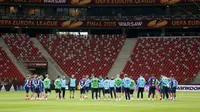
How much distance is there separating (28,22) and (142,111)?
66769 millimetres

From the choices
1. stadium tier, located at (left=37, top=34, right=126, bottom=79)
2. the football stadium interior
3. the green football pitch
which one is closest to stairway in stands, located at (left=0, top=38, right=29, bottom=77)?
the football stadium interior

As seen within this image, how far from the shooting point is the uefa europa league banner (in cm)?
9806

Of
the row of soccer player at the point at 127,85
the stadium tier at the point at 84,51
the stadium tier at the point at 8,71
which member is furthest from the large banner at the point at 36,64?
the row of soccer player at the point at 127,85

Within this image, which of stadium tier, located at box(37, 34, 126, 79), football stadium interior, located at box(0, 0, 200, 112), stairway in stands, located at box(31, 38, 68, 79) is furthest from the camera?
stadium tier, located at box(37, 34, 126, 79)

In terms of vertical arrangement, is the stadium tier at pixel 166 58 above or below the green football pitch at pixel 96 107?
below

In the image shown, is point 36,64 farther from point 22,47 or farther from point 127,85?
point 127,85

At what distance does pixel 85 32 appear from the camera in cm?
10600

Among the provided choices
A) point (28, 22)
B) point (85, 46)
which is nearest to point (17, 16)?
point (28, 22)

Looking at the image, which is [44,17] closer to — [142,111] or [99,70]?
[99,70]

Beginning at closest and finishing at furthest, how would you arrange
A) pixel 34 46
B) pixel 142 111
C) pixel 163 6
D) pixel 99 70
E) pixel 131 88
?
pixel 142 111 < pixel 131 88 < pixel 99 70 < pixel 34 46 < pixel 163 6

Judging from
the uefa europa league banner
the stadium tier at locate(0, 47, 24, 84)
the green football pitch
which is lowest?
the stadium tier at locate(0, 47, 24, 84)

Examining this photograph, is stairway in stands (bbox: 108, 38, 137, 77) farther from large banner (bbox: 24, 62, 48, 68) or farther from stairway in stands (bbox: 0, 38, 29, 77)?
stairway in stands (bbox: 0, 38, 29, 77)

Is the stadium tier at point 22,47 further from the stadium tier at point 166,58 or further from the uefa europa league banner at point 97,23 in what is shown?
the stadium tier at point 166,58

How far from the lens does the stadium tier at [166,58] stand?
8844 cm
